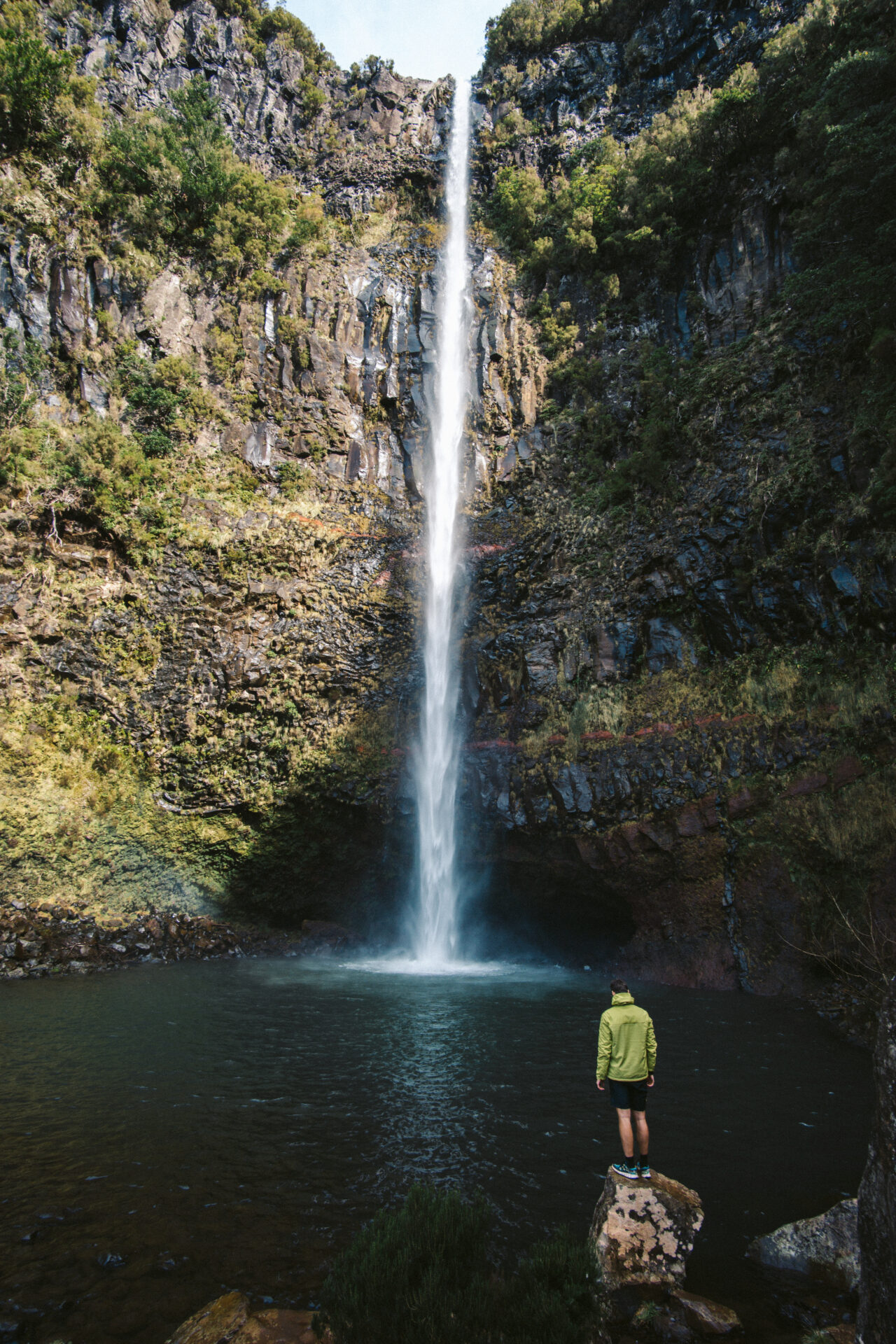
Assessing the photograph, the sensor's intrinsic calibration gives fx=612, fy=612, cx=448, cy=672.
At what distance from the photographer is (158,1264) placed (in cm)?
365

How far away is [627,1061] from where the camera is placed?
15.3ft

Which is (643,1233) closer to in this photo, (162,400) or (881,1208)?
(881,1208)

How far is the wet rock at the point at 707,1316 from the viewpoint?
3.13 m

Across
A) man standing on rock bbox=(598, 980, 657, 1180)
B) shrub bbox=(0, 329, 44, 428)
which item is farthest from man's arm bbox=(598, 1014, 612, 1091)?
shrub bbox=(0, 329, 44, 428)

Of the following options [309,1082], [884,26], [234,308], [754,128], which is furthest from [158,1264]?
[754,128]

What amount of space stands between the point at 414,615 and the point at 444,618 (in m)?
0.92

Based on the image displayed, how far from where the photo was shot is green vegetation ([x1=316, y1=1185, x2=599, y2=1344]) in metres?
2.93

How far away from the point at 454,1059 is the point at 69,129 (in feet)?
92.1

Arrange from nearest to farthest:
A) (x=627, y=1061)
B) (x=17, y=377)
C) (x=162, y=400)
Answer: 1. (x=627, y=1061)
2. (x=17, y=377)
3. (x=162, y=400)

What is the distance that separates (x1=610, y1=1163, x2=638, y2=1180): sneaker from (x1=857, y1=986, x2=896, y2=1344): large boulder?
1.64 metres

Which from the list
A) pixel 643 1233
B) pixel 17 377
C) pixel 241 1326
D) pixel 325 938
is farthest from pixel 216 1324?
pixel 17 377

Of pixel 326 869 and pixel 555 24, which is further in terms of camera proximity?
pixel 555 24

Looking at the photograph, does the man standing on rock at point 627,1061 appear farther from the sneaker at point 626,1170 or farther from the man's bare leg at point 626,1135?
the sneaker at point 626,1170

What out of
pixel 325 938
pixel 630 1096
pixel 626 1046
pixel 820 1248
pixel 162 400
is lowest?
pixel 325 938
